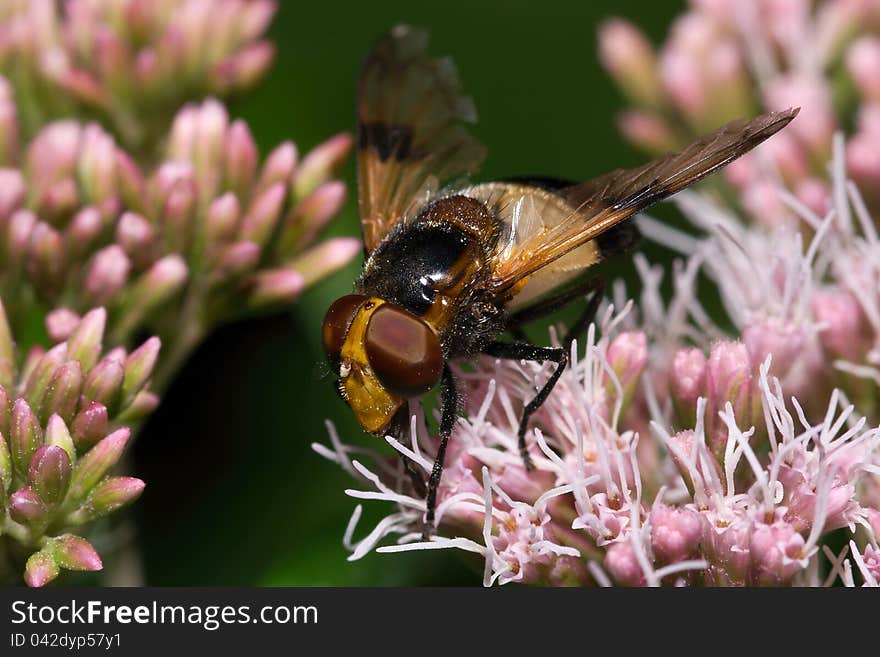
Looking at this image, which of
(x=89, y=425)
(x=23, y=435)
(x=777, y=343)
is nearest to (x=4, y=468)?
(x=23, y=435)

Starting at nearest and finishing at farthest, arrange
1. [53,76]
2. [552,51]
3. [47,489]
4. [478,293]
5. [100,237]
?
1. [47,489]
2. [478,293]
3. [100,237]
4. [53,76]
5. [552,51]

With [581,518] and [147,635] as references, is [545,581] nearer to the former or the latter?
[581,518]

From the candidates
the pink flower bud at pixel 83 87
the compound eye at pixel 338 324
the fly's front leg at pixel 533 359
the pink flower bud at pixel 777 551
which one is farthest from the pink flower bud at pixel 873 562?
the pink flower bud at pixel 83 87

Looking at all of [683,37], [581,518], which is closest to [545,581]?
[581,518]

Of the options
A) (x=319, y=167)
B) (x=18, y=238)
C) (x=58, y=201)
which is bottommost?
(x=18, y=238)

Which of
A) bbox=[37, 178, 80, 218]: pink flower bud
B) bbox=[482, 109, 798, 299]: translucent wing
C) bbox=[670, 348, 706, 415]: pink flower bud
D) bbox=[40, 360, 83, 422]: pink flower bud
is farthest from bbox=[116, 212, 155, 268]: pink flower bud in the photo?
bbox=[670, 348, 706, 415]: pink flower bud

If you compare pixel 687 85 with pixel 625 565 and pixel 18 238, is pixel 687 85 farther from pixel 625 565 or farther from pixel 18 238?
pixel 18 238

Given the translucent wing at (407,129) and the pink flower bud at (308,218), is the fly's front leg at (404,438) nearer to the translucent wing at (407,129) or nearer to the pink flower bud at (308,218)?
the translucent wing at (407,129)
